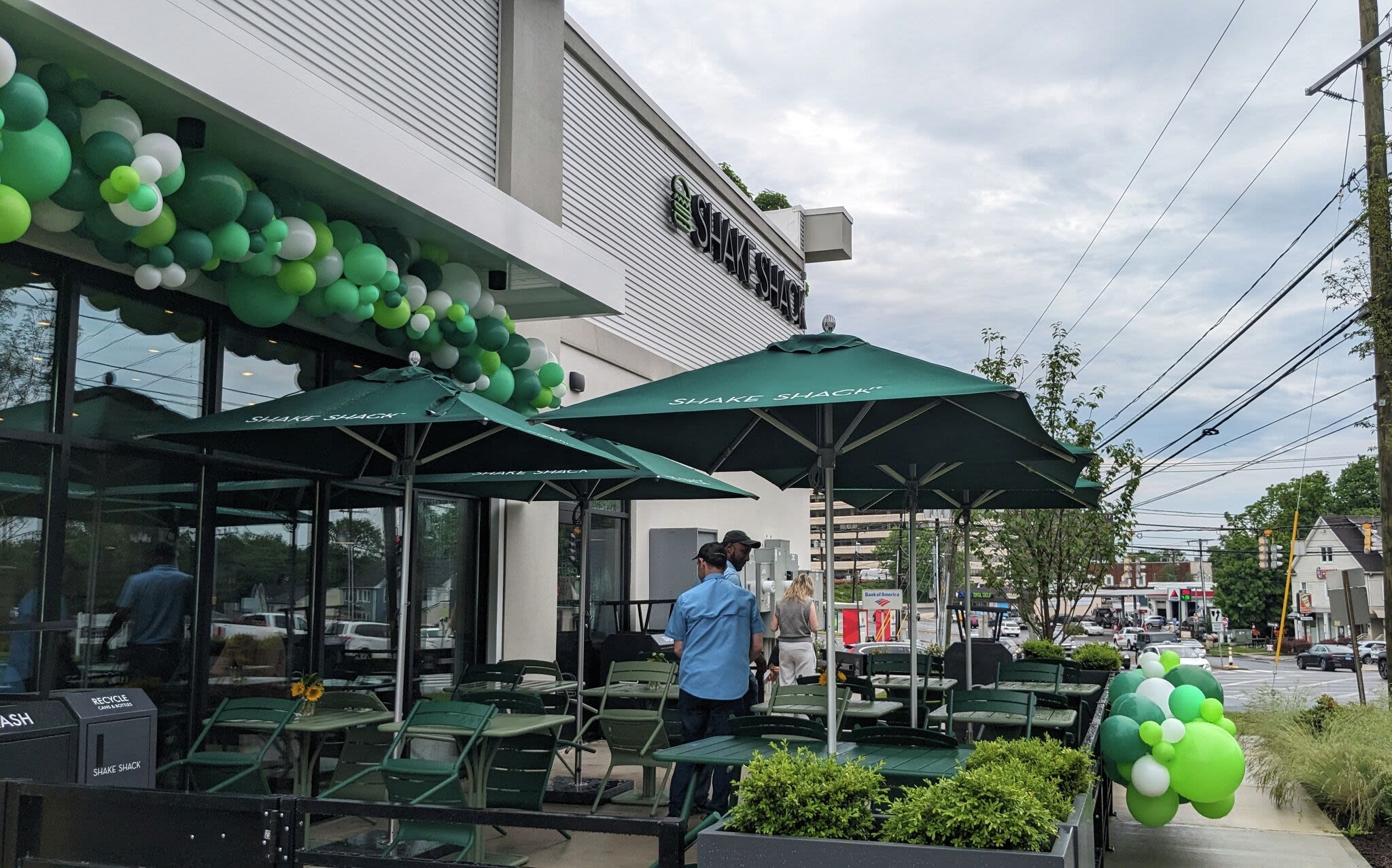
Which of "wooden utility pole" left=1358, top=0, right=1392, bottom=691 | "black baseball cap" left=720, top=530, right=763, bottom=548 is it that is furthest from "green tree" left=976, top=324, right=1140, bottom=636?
"black baseball cap" left=720, top=530, right=763, bottom=548

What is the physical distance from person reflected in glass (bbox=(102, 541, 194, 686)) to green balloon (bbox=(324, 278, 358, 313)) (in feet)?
6.26

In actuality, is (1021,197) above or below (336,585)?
Result: above

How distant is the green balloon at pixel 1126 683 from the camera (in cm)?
844

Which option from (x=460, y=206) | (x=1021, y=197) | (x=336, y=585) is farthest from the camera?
(x=1021, y=197)

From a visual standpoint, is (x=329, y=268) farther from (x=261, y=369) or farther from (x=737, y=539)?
(x=737, y=539)

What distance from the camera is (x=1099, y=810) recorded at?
24.3 ft

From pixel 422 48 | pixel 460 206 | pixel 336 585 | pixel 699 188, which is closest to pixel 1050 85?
pixel 699 188

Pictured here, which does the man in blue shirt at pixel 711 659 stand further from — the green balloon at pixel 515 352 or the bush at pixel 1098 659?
the bush at pixel 1098 659

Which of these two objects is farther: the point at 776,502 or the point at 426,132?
the point at 776,502

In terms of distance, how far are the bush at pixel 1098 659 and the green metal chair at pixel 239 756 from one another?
9.11 metres

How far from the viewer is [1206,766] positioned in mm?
6684

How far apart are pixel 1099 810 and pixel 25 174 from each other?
7.20 meters

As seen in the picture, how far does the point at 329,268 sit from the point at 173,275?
116cm

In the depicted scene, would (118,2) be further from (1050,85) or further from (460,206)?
(1050,85)
